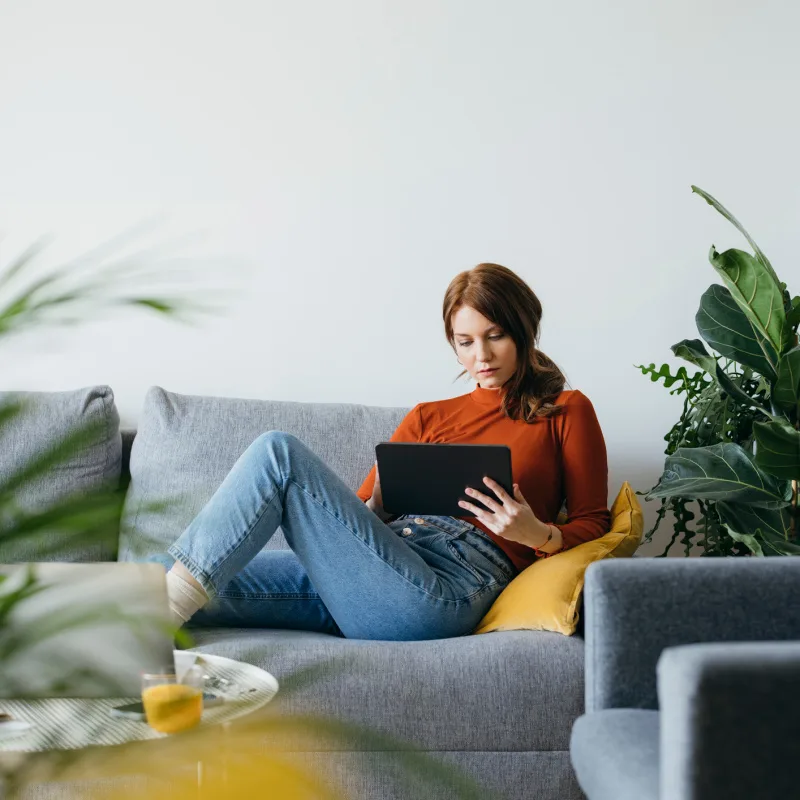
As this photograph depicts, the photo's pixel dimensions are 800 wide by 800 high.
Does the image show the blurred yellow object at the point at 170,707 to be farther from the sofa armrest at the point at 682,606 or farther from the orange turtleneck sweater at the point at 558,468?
the orange turtleneck sweater at the point at 558,468

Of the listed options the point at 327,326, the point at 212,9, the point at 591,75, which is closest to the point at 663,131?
the point at 591,75

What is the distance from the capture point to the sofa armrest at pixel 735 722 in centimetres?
100

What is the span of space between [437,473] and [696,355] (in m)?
0.62

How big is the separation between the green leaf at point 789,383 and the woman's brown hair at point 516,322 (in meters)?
0.46

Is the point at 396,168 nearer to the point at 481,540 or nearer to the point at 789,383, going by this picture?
the point at 481,540

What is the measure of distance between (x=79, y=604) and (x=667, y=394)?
8.48 ft

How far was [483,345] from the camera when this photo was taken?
2.15m

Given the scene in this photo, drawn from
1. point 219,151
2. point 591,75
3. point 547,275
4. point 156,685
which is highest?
point 591,75

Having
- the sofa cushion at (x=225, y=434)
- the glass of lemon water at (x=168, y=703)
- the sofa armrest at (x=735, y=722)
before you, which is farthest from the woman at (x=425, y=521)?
the glass of lemon water at (x=168, y=703)

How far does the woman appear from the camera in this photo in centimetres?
183

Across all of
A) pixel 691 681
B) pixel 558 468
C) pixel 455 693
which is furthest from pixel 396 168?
pixel 691 681

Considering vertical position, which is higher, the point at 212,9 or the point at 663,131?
the point at 212,9

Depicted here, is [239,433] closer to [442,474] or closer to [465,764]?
[442,474]

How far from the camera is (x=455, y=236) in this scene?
2.70m
